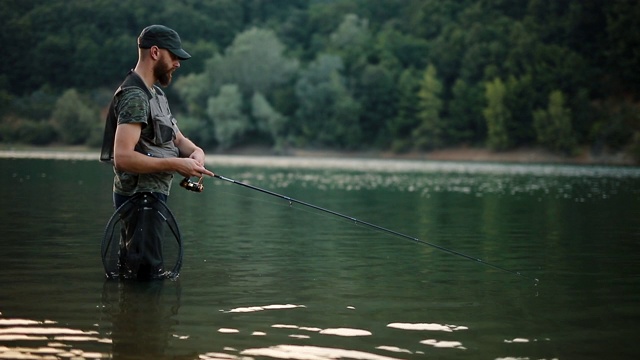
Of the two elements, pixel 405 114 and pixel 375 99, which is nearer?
pixel 405 114

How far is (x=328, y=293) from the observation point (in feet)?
32.2

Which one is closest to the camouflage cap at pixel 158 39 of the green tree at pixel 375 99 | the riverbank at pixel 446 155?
the riverbank at pixel 446 155

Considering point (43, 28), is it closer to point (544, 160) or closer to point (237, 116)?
point (237, 116)

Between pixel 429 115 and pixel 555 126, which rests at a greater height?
pixel 429 115

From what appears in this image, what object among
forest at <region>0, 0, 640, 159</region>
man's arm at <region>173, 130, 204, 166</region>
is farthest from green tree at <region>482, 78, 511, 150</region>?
man's arm at <region>173, 130, 204, 166</region>

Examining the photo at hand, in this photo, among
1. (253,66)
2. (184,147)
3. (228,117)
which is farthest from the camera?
(253,66)

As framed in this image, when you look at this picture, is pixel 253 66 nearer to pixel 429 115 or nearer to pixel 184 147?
pixel 429 115

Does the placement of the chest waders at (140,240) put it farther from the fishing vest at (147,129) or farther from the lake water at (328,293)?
the fishing vest at (147,129)

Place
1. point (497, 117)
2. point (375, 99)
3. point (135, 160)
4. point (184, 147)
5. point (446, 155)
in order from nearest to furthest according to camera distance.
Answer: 1. point (135, 160)
2. point (184, 147)
3. point (497, 117)
4. point (446, 155)
5. point (375, 99)

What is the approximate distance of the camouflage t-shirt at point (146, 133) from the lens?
9203mm

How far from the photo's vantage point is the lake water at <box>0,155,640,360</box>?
23.5 ft

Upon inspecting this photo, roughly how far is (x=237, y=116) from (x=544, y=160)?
33.5m

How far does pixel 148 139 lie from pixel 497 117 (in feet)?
324

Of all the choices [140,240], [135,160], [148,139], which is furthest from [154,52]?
[140,240]
